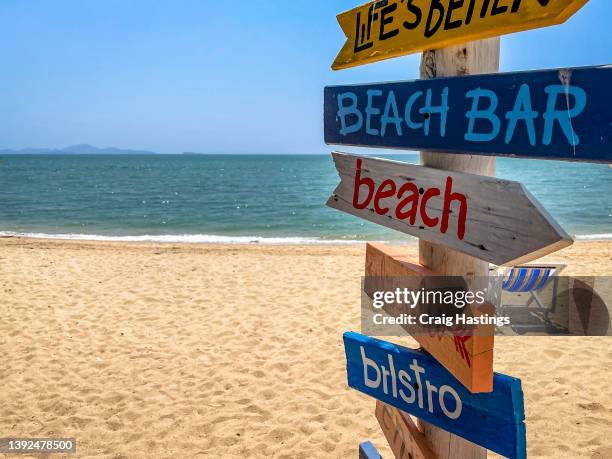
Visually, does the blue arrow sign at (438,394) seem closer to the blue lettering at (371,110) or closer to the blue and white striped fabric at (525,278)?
the blue lettering at (371,110)

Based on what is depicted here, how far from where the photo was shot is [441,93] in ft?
4.88

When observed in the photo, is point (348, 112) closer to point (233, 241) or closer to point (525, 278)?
point (525, 278)

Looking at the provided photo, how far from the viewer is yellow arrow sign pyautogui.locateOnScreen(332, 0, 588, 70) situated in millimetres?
1258

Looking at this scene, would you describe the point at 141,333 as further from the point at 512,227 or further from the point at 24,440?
the point at 512,227

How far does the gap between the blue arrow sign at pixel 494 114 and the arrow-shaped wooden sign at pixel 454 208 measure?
0.32ft

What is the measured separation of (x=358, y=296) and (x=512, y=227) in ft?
20.1

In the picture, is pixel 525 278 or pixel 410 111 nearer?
pixel 410 111

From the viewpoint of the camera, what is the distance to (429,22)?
155 cm

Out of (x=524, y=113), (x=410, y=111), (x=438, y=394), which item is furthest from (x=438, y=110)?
(x=438, y=394)

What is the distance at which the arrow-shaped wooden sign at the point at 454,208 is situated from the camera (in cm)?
122

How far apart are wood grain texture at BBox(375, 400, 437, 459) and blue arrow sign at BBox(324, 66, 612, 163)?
1.18m

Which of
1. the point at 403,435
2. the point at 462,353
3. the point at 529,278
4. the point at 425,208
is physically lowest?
the point at 529,278

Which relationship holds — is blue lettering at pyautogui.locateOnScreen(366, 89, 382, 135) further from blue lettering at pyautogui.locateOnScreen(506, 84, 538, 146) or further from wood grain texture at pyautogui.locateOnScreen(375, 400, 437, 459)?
wood grain texture at pyautogui.locateOnScreen(375, 400, 437, 459)

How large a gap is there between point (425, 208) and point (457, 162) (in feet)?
0.68
